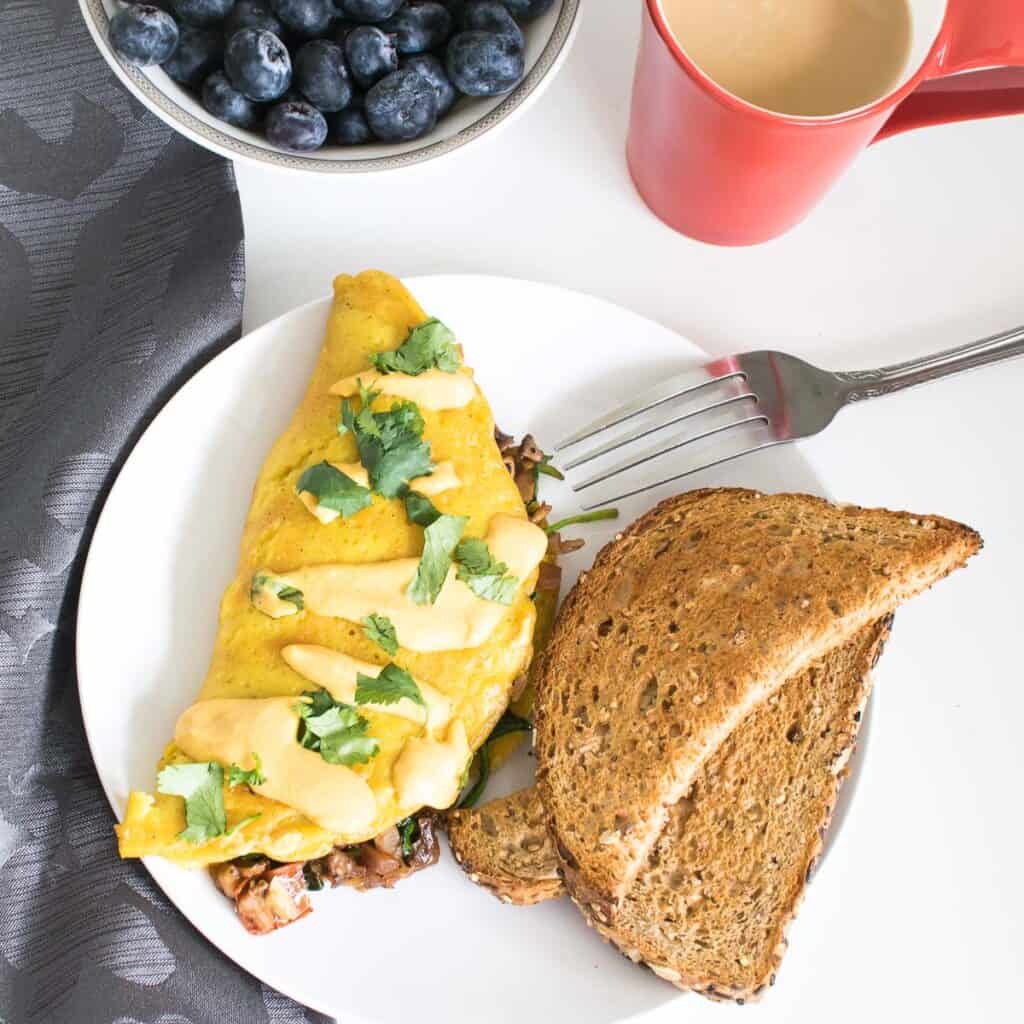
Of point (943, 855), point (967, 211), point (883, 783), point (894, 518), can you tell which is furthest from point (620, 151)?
point (943, 855)

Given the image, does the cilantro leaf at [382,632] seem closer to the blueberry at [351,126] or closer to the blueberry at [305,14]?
the blueberry at [351,126]

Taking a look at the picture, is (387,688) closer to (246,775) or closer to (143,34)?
(246,775)

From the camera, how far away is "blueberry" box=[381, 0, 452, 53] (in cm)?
151

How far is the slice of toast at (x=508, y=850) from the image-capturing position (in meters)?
1.48

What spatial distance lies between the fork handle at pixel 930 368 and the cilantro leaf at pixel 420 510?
26.5 inches

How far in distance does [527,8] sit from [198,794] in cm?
113

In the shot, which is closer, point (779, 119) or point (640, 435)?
point (779, 119)

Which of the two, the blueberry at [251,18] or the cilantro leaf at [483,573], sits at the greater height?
the blueberry at [251,18]

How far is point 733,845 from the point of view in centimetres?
151

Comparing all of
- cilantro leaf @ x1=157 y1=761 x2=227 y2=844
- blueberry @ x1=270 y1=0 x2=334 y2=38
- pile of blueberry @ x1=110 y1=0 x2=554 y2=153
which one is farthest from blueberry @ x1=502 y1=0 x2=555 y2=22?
cilantro leaf @ x1=157 y1=761 x2=227 y2=844

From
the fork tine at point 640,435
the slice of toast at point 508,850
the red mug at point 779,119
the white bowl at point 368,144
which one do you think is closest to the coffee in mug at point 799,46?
the red mug at point 779,119

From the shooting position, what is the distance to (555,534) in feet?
5.40

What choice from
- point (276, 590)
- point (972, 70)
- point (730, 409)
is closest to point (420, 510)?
point (276, 590)

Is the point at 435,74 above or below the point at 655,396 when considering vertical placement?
above
